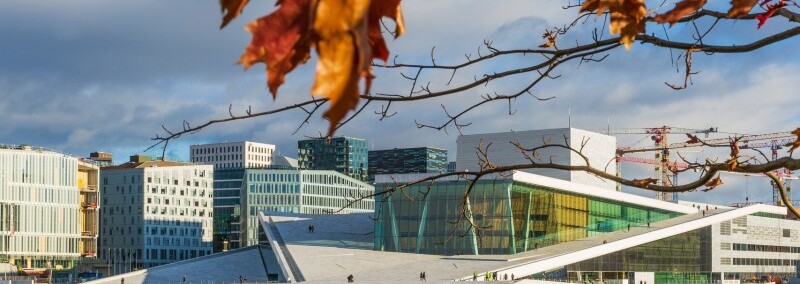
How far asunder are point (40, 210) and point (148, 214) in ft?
67.2

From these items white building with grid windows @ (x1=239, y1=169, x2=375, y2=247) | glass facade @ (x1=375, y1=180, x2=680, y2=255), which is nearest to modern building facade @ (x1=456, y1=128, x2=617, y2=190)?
glass facade @ (x1=375, y1=180, x2=680, y2=255)

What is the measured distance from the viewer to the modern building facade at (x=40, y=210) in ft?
341

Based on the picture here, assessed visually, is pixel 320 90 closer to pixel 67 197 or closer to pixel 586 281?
pixel 586 281

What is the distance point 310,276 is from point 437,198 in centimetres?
944

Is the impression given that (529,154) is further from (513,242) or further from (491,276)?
(491,276)

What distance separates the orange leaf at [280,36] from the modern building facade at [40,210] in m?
105

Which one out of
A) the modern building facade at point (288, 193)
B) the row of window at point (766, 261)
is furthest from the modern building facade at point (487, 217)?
the modern building facade at point (288, 193)

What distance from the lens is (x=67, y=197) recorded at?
110000 mm

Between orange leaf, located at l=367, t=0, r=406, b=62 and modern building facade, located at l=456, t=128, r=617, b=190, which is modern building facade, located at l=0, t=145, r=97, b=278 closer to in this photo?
modern building facade, located at l=456, t=128, r=617, b=190

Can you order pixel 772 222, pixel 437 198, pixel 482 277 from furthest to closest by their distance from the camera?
pixel 772 222
pixel 437 198
pixel 482 277

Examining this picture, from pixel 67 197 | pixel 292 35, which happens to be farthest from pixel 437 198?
pixel 292 35

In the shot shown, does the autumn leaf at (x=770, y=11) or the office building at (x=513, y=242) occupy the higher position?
the autumn leaf at (x=770, y=11)

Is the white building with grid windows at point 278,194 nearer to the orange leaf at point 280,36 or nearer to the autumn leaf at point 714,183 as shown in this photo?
the autumn leaf at point 714,183

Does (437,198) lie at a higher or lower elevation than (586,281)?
higher
